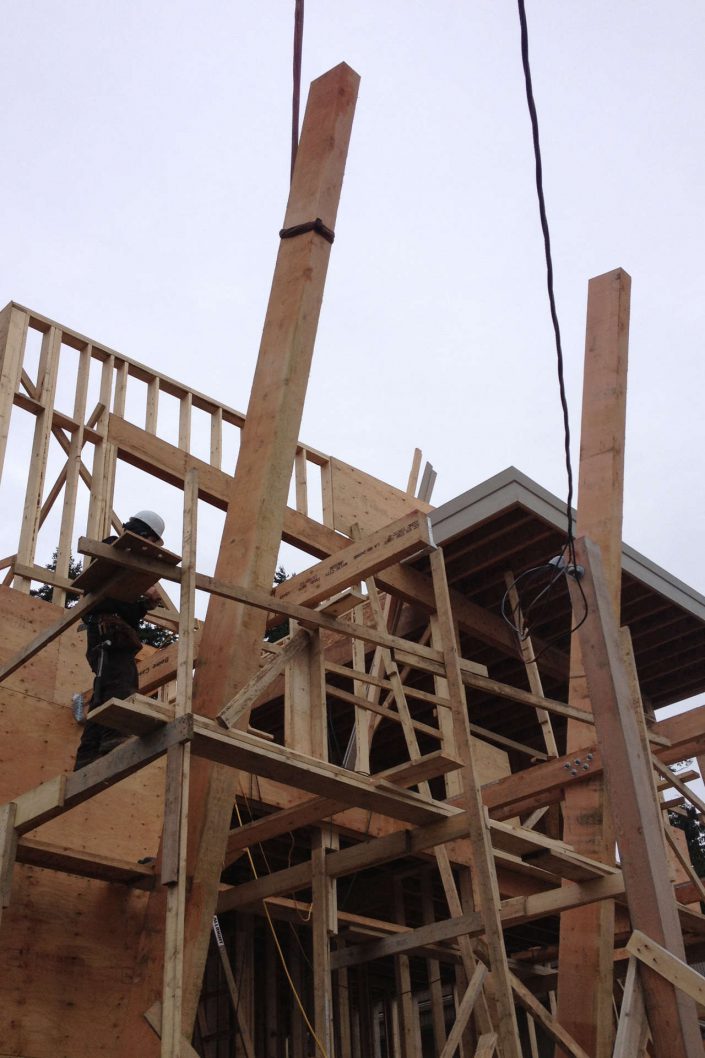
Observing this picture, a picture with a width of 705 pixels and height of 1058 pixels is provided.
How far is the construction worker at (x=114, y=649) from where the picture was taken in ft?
25.7

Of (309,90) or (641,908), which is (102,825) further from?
(309,90)

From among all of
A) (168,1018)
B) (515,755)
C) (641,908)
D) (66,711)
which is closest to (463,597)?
(515,755)

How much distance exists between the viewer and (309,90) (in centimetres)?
968

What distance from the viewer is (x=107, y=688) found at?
783 centimetres

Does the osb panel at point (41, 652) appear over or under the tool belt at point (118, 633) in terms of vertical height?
over

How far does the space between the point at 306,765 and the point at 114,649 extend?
173cm

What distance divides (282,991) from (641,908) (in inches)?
361

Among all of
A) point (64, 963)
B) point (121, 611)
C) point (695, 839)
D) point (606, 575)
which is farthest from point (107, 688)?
point (695, 839)

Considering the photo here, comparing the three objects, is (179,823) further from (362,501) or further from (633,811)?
(362,501)

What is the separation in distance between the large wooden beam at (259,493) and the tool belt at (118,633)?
0.62 m

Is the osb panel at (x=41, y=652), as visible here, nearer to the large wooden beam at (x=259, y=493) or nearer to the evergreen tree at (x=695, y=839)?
the large wooden beam at (x=259, y=493)

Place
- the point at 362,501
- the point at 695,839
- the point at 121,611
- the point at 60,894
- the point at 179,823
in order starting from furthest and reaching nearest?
the point at 695,839 → the point at 362,501 → the point at 60,894 → the point at 121,611 → the point at 179,823

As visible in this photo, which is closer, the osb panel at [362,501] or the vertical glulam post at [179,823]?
the vertical glulam post at [179,823]

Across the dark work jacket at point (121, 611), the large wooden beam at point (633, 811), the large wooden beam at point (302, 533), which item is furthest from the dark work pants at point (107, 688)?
the large wooden beam at point (302, 533)
